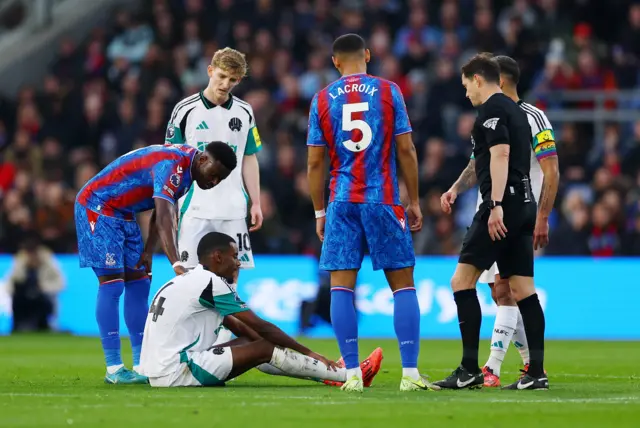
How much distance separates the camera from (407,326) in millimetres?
8797

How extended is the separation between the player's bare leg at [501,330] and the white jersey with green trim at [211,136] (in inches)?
89.5

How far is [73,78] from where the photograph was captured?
23641 millimetres

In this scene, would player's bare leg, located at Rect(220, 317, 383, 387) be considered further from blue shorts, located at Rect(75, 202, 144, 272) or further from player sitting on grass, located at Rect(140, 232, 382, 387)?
blue shorts, located at Rect(75, 202, 144, 272)

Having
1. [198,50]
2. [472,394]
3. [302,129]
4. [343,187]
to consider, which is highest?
[198,50]

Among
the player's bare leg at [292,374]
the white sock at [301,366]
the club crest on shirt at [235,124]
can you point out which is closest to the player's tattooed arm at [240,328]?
the player's bare leg at [292,374]

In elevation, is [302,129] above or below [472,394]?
above

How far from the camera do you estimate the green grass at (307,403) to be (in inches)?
272

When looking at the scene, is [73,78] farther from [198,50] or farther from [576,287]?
[576,287]

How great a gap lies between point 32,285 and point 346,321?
10.5 m

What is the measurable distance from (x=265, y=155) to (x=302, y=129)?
2.59 ft

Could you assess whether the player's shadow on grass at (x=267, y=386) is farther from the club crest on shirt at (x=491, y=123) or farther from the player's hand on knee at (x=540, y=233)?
the club crest on shirt at (x=491, y=123)

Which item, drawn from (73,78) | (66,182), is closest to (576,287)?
(66,182)

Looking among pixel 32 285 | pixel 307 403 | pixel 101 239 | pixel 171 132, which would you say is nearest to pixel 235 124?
pixel 171 132

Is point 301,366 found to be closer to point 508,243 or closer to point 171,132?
point 508,243
